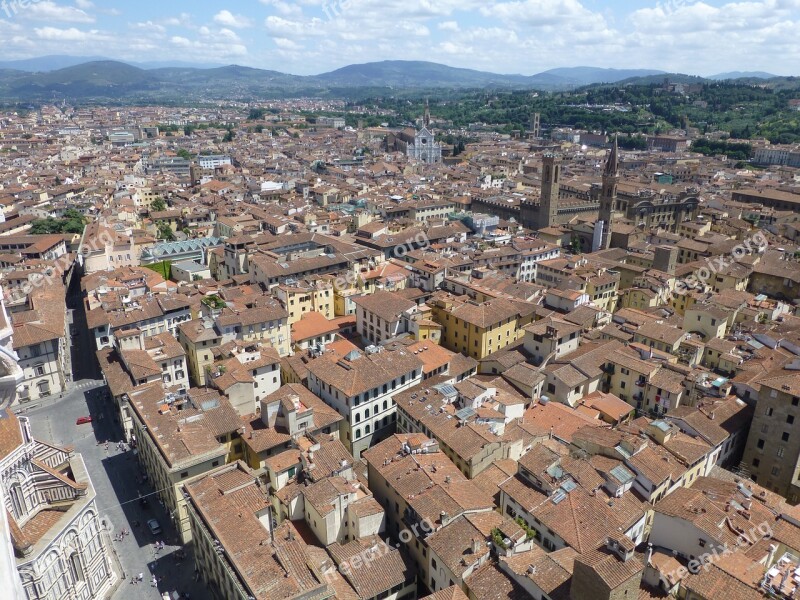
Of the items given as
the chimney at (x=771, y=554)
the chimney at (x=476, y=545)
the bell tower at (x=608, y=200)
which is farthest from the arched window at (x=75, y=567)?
the bell tower at (x=608, y=200)

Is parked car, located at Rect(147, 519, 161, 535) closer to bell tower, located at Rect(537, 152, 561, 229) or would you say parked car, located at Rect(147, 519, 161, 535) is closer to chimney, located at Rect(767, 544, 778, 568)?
chimney, located at Rect(767, 544, 778, 568)

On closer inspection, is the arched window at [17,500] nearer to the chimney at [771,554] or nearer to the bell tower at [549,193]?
the chimney at [771,554]

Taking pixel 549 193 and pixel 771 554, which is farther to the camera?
pixel 549 193

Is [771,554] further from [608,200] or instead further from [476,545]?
[608,200]

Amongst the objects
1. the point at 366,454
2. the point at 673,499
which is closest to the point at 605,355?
the point at 673,499

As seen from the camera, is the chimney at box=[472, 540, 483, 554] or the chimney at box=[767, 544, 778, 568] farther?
the chimney at box=[472, 540, 483, 554]

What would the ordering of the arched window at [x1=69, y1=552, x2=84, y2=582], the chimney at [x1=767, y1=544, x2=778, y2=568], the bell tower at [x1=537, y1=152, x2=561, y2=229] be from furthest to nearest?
1. the bell tower at [x1=537, y1=152, x2=561, y2=229]
2. the arched window at [x1=69, y1=552, x2=84, y2=582]
3. the chimney at [x1=767, y1=544, x2=778, y2=568]

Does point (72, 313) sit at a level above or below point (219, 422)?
below

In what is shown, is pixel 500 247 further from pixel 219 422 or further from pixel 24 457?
pixel 24 457

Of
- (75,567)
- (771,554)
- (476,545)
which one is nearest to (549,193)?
(771,554)

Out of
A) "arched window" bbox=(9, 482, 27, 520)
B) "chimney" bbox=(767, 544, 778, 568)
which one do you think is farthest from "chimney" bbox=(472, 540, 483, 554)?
"arched window" bbox=(9, 482, 27, 520)

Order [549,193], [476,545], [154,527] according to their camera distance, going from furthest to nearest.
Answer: [549,193] → [154,527] → [476,545]
